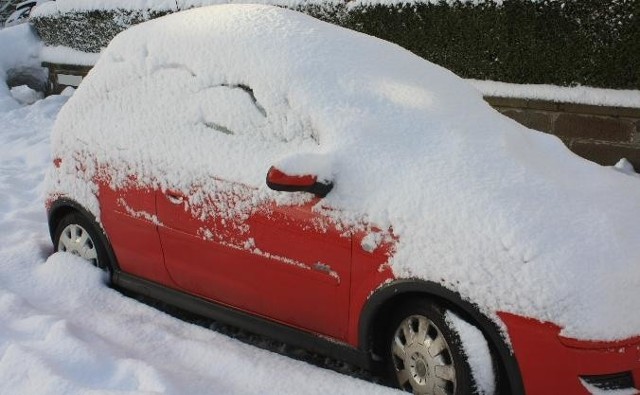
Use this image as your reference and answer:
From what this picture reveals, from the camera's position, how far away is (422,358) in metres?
2.94

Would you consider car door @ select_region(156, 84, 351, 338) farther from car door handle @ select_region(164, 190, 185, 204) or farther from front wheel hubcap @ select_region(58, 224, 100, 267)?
front wheel hubcap @ select_region(58, 224, 100, 267)

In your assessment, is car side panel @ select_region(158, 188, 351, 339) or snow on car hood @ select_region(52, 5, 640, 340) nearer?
snow on car hood @ select_region(52, 5, 640, 340)

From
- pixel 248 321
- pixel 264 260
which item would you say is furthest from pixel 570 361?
pixel 248 321

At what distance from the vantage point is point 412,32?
6.89 m

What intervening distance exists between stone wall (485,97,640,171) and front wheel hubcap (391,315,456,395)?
3.64m

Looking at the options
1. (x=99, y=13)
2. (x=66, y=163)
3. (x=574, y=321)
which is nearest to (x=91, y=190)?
(x=66, y=163)

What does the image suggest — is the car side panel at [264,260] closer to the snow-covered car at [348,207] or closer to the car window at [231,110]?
the snow-covered car at [348,207]

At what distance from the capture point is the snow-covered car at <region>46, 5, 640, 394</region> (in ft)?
8.63

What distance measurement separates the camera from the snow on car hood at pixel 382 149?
2.64 m

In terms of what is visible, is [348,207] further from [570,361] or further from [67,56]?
[67,56]

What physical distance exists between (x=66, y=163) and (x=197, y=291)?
124cm

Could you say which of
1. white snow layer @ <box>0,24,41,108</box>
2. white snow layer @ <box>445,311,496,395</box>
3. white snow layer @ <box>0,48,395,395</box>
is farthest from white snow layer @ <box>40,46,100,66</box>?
white snow layer @ <box>445,311,496,395</box>

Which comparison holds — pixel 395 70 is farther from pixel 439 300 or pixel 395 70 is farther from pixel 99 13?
pixel 99 13

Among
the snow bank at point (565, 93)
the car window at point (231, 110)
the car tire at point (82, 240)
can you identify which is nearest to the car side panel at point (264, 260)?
the car window at point (231, 110)
